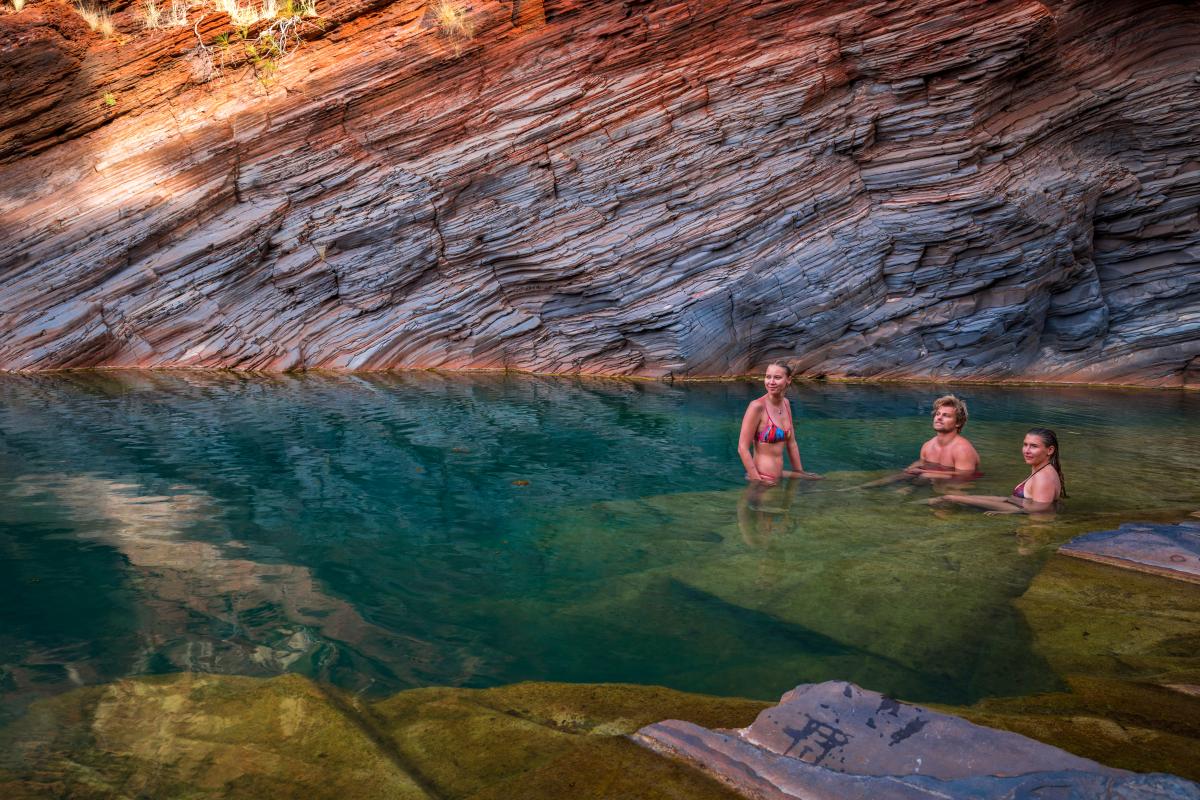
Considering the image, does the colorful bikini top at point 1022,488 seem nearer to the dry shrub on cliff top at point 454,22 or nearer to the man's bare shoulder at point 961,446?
the man's bare shoulder at point 961,446

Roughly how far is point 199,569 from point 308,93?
1450cm

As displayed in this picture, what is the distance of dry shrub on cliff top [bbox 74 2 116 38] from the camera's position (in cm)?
1738

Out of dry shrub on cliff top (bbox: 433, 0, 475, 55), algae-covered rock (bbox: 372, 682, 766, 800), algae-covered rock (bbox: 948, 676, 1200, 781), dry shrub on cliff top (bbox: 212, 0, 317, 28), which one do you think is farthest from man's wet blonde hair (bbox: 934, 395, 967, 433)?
dry shrub on cliff top (bbox: 212, 0, 317, 28)

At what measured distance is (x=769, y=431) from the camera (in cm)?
717

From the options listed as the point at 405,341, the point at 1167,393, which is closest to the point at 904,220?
the point at 1167,393

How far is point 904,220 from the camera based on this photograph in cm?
1611

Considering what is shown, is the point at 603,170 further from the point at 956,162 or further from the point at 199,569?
the point at 199,569

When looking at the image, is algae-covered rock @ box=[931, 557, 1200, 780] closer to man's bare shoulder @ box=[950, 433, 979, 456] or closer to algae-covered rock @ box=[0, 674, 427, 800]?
algae-covered rock @ box=[0, 674, 427, 800]

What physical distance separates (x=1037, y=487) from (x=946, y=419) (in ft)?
3.68

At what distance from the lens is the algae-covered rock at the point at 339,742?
2445 mm

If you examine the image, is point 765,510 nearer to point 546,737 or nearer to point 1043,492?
point 1043,492

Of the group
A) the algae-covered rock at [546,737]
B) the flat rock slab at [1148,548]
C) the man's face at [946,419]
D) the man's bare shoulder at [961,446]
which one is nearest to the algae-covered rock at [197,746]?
the algae-covered rock at [546,737]

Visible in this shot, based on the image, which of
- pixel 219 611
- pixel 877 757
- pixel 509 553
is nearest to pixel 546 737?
pixel 877 757

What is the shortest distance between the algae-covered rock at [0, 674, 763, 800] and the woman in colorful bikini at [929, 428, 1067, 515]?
4124mm
